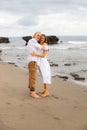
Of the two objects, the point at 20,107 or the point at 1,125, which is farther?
the point at 20,107

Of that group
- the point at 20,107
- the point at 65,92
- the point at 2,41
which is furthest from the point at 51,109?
the point at 2,41

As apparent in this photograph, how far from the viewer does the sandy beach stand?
780 centimetres

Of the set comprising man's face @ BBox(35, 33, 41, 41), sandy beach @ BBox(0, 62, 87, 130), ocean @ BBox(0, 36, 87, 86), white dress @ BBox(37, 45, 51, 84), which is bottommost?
ocean @ BBox(0, 36, 87, 86)

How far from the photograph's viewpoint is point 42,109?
9.12 metres

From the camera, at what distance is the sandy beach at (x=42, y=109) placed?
25.6 ft

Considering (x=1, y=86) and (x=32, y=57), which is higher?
(x=32, y=57)

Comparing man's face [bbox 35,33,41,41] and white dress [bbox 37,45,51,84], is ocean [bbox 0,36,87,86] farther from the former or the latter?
man's face [bbox 35,33,41,41]

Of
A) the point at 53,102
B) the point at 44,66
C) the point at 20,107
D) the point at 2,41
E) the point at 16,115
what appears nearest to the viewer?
the point at 16,115

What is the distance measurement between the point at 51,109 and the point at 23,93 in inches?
82.8

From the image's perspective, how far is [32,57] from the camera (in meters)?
10.6

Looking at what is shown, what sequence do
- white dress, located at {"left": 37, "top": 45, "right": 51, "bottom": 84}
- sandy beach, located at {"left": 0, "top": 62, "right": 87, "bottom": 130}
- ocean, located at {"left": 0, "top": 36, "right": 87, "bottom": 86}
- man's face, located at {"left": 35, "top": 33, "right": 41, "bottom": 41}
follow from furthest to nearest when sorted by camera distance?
ocean, located at {"left": 0, "top": 36, "right": 87, "bottom": 86} → white dress, located at {"left": 37, "top": 45, "right": 51, "bottom": 84} → man's face, located at {"left": 35, "top": 33, "right": 41, "bottom": 41} → sandy beach, located at {"left": 0, "top": 62, "right": 87, "bottom": 130}

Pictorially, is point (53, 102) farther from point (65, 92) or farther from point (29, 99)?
point (65, 92)

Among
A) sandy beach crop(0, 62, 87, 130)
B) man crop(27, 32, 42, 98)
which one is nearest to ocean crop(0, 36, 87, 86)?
sandy beach crop(0, 62, 87, 130)

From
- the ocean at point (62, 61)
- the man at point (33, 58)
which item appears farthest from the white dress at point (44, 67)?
the ocean at point (62, 61)
